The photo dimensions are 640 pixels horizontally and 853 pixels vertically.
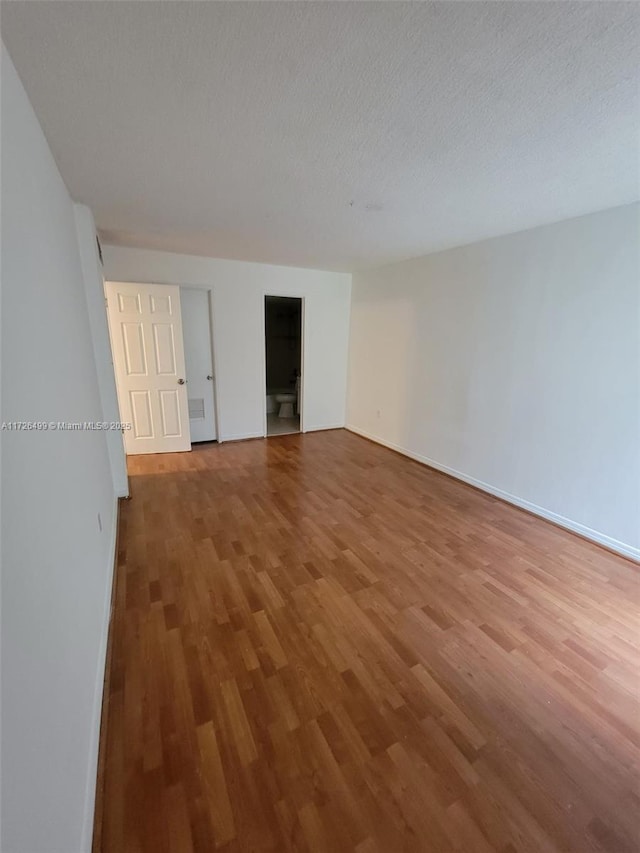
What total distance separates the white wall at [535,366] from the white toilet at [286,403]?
222 centimetres

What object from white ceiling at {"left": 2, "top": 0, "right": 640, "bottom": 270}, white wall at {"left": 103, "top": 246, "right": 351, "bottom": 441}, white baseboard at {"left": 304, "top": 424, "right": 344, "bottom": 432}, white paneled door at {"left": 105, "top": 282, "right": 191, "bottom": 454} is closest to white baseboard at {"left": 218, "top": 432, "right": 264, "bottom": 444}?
white wall at {"left": 103, "top": 246, "right": 351, "bottom": 441}

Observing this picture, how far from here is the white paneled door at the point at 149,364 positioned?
373 centimetres

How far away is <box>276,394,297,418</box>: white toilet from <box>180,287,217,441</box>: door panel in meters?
1.57

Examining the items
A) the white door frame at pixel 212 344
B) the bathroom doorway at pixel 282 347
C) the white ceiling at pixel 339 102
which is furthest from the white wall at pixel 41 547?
the bathroom doorway at pixel 282 347

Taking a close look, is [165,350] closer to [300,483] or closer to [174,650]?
[300,483]

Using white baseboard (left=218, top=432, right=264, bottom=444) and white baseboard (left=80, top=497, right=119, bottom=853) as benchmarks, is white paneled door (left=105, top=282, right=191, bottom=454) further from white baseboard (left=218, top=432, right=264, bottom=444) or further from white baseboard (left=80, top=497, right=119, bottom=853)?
white baseboard (left=80, top=497, right=119, bottom=853)

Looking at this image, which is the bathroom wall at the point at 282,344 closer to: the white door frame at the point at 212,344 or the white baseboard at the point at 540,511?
the white door frame at the point at 212,344

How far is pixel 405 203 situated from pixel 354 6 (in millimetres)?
1495

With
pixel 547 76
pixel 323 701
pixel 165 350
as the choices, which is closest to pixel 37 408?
pixel 323 701

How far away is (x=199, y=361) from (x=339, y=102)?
3.55 m

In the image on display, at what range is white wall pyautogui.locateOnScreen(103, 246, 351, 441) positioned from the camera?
12.9 feet

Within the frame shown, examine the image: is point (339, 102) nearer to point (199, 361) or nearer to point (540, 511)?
point (540, 511)

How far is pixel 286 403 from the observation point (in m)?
6.02

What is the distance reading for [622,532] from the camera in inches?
96.7
